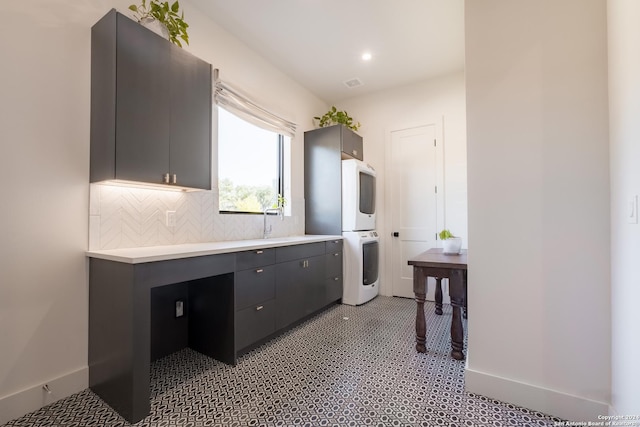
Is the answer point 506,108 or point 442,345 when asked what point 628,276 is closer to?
point 506,108

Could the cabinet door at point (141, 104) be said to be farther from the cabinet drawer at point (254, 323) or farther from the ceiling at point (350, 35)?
the cabinet drawer at point (254, 323)

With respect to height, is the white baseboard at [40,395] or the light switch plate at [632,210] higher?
the light switch plate at [632,210]

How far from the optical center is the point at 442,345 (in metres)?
2.49

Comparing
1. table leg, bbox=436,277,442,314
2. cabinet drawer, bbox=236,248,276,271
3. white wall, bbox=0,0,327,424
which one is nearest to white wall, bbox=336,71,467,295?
table leg, bbox=436,277,442,314

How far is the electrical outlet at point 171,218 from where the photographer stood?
2330mm

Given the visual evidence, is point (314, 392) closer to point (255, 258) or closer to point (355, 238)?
point (255, 258)

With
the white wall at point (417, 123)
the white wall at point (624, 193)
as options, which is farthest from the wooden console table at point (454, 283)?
the white wall at point (417, 123)

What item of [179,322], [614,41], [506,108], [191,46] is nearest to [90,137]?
[191,46]

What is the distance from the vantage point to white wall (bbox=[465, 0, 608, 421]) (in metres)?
1.50

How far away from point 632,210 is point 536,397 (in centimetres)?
114

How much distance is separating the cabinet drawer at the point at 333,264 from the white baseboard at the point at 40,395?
2.22 metres

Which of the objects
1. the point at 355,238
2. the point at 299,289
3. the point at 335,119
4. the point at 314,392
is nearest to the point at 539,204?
the point at 314,392

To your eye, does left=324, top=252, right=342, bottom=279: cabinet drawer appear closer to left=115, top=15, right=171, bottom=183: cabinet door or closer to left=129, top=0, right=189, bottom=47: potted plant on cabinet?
left=115, top=15, right=171, bottom=183: cabinet door

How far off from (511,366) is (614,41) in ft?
5.83
